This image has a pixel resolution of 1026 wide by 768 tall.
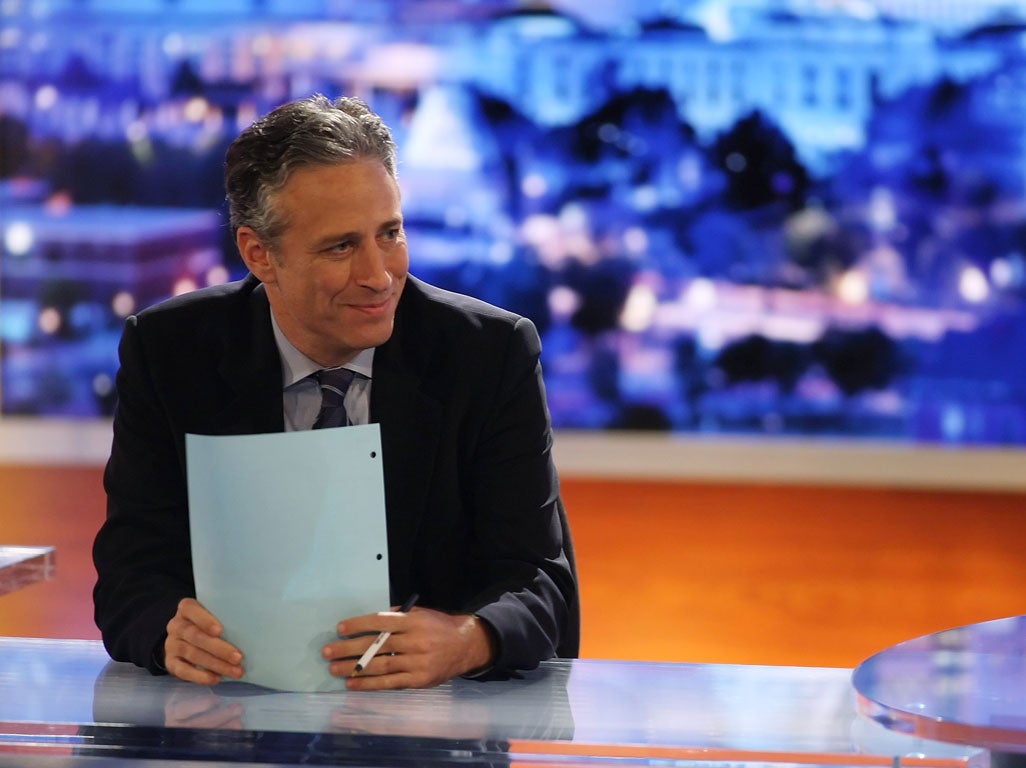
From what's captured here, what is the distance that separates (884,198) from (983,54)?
517 mm

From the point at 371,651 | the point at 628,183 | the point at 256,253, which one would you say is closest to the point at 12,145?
the point at 628,183

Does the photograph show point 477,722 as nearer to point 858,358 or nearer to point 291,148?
point 291,148

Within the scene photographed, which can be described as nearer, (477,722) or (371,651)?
(477,722)

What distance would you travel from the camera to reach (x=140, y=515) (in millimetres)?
1622

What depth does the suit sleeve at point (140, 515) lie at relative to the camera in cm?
153

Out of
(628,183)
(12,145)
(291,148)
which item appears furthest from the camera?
(12,145)

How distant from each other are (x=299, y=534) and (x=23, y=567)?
19.6 inches

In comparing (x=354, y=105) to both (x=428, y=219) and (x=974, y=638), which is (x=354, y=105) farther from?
(x=428, y=219)

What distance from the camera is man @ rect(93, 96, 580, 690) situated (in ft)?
5.09

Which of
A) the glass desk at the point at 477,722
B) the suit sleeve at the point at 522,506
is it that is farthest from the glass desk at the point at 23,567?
the suit sleeve at the point at 522,506

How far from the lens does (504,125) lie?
4027 mm

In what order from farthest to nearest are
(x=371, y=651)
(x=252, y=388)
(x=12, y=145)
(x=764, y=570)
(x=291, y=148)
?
(x=12, y=145)
(x=764, y=570)
(x=252, y=388)
(x=291, y=148)
(x=371, y=651)

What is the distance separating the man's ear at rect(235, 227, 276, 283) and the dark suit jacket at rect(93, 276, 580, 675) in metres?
0.09

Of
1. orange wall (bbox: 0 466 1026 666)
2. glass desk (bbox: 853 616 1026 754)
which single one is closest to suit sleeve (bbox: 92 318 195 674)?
glass desk (bbox: 853 616 1026 754)
